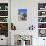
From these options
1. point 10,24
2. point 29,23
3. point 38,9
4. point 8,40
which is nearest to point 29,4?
point 38,9

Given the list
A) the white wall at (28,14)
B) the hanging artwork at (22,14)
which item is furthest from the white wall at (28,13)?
the hanging artwork at (22,14)

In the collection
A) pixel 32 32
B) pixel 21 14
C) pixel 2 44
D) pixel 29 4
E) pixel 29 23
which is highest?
pixel 29 4

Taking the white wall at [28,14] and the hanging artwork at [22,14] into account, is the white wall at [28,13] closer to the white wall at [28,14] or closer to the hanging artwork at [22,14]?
the white wall at [28,14]

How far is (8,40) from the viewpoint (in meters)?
6.93

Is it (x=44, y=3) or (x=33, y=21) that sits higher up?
(x=44, y=3)

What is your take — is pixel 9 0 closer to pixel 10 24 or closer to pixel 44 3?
pixel 10 24

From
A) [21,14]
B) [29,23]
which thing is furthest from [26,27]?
[21,14]

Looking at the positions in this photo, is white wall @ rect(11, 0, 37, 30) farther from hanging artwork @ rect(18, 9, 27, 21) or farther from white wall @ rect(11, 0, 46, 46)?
hanging artwork @ rect(18, 9, 27, 21)

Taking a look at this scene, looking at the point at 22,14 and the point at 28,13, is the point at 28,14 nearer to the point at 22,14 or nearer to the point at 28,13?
the point at 28,13

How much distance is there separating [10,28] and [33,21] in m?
1.24

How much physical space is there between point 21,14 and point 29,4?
65 cm

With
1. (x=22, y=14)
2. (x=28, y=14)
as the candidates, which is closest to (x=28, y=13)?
(x=28, y=14)

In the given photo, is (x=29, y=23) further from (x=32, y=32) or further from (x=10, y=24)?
(x=10, y=24)

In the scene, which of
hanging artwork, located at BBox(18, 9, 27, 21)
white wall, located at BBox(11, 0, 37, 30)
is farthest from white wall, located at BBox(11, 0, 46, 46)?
hanging artwork, located at BBox(18, 9, 27, 21)
